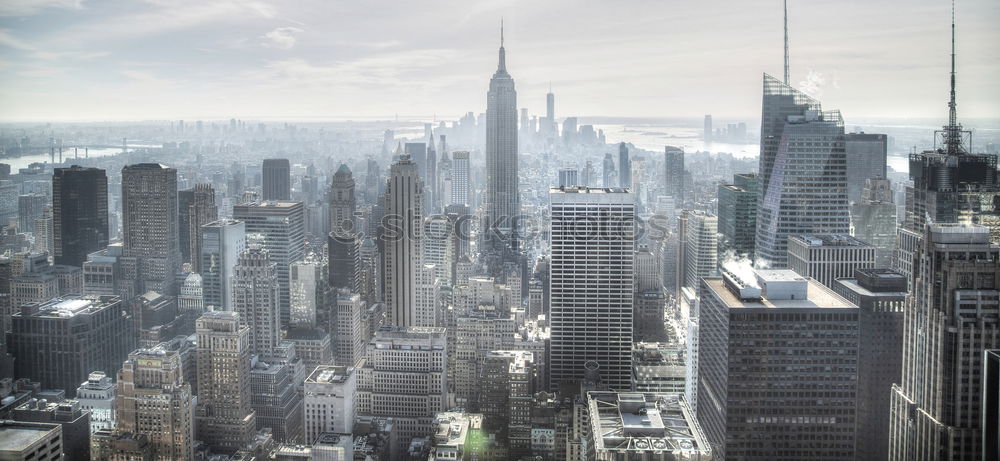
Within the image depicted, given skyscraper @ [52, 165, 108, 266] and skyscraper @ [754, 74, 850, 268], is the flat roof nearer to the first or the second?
skyscraper @ [754, 74, 850, 268]

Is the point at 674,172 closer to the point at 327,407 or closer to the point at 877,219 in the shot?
the point at 877,219

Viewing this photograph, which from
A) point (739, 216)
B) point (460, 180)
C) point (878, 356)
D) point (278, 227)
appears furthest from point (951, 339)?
point (460, 180)

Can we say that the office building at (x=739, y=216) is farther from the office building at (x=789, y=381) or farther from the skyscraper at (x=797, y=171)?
the office building at (x=789, y=381)

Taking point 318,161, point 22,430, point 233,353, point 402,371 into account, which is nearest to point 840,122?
point 402,371

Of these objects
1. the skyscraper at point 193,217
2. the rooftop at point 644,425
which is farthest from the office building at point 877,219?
the skyscraper at point 193,217

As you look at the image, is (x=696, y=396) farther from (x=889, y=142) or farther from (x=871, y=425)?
(x=889, y=142)

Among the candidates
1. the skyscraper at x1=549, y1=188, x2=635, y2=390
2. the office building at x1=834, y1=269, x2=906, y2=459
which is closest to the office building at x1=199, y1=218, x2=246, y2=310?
the skyscraper at x1=549, y1=188, x2=635, y2=390
